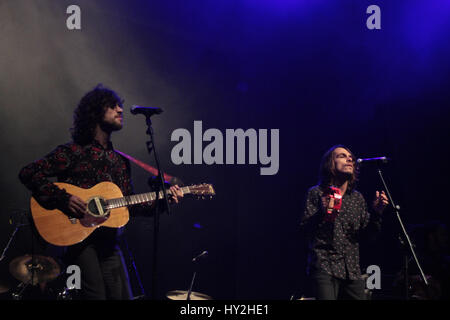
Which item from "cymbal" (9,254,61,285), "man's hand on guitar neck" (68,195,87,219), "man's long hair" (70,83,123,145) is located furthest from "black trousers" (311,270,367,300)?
"cymbal" (9,254,61,285)

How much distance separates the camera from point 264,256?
5.72 metres

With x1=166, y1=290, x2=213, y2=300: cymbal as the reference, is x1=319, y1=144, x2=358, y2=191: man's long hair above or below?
above

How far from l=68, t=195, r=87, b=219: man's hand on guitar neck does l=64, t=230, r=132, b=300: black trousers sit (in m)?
0.23

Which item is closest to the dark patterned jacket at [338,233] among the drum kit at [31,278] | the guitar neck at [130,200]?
the guitar neck at [130,200]

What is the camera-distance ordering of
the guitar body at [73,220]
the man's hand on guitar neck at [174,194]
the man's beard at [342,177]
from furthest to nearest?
the man's beard at [342,177] → the man's hand on guitar neck at [174,194] → the guitar body at [73,220]

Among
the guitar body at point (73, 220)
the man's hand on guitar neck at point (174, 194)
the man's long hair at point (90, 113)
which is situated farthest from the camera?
the man's hand on guitar neck at point (174, 194)

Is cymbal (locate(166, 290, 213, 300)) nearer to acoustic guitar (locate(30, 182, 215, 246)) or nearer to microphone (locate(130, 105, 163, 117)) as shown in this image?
acoustic guitar (locate(30, 182, 215, 246))

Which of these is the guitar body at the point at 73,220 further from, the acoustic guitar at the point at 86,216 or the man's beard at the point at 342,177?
the man's beard at the point at 342,177

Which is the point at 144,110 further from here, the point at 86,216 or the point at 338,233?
the point at 338,233

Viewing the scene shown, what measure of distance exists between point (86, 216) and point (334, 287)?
2.25m

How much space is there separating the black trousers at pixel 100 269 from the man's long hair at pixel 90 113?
3.02ft

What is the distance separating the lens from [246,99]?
581cm

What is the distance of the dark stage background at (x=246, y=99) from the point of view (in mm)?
5609

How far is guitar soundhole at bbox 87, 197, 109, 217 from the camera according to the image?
3.56m
